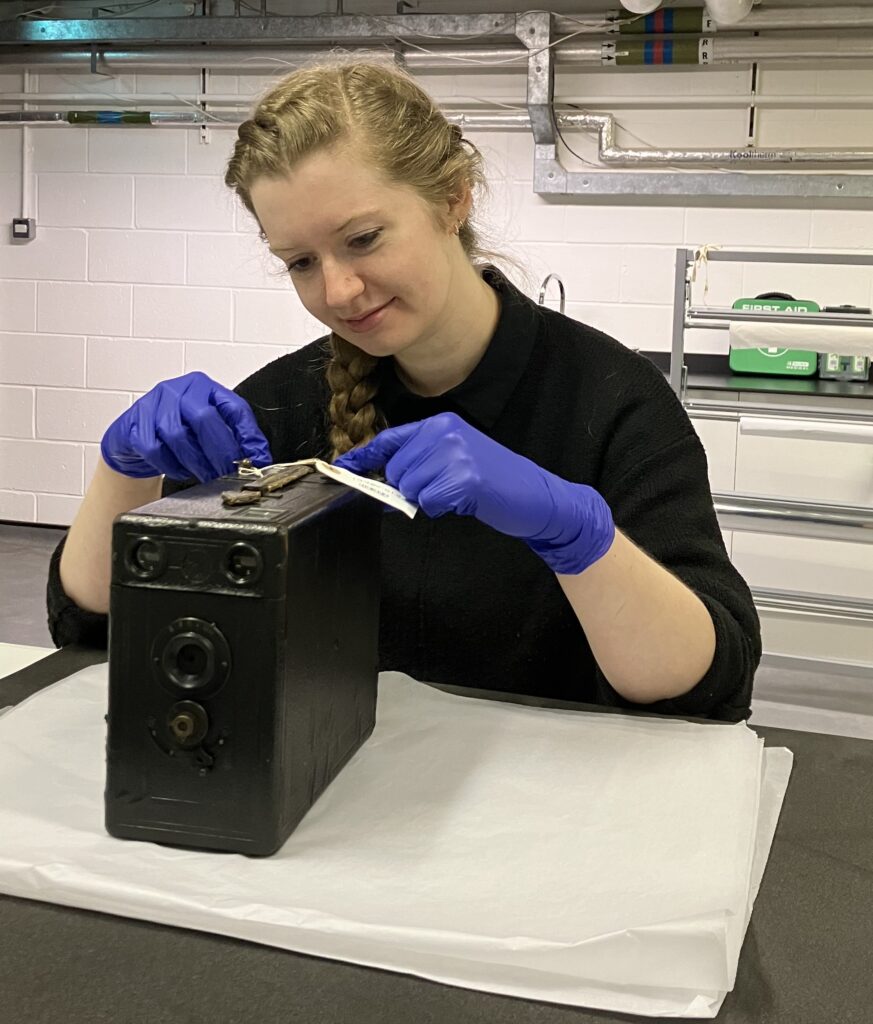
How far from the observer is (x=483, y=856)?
73 centimetres

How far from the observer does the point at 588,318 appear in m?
3.53

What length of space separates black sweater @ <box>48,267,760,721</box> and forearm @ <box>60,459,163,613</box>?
2 centimetres

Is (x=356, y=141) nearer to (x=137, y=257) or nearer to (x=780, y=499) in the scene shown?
(x=780, y=499)

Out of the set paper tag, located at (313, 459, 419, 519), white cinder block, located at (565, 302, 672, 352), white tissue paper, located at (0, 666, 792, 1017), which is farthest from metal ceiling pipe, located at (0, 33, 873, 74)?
white tissue paper, located at (0, 666, 792, 1017)

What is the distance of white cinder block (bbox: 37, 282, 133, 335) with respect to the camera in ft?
12.7

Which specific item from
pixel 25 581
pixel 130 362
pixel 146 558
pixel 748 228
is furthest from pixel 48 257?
pixel 146 558

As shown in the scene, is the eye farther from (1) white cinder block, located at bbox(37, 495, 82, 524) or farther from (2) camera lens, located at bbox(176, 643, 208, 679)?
(1) white cinder block, located at bbox(37, 495, 82, 524)

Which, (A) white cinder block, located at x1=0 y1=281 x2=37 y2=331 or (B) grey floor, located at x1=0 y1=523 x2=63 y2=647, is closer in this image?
(B) grey floor, located at x1=0 y1=523 x2=63 y2=647

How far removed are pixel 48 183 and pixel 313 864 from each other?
366 centimetres

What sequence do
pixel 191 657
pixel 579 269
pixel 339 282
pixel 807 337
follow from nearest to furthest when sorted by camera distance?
pixel 191 657
pixel 339 282
pixel 807 337
pixel 579 269

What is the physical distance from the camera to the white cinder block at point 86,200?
3818 millimetres

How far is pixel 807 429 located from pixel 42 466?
2660 mm

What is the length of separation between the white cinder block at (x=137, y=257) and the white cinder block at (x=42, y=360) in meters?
0.26

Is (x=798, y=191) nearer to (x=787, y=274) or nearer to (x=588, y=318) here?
(x=787, y=274)
